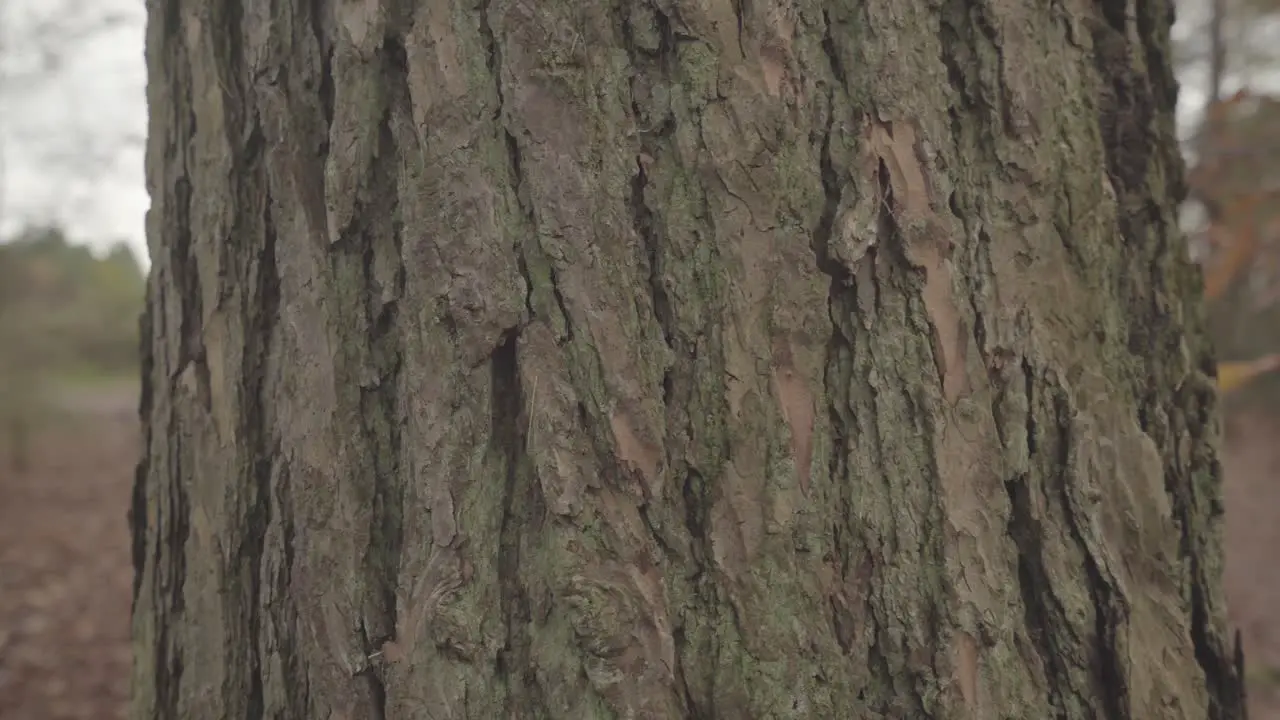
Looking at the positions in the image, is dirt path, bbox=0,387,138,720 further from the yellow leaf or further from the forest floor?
the yellow leaf

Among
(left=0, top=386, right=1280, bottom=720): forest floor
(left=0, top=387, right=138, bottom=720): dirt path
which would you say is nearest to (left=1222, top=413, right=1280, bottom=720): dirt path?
(left=0, top=386, right=1280, bottom=720): forest floor

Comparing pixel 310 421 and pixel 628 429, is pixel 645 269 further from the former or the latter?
pixel 310 421

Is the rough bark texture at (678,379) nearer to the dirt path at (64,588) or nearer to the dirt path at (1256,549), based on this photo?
the dirt path at (1256,549)

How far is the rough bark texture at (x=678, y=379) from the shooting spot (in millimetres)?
862

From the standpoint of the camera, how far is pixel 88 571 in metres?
5.40

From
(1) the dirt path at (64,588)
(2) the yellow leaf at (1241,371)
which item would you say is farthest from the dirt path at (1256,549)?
(1) the dirt path at (64,588)

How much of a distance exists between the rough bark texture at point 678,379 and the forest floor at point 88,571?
10.7 ft

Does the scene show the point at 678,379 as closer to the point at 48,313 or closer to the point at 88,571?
the point at 88,571

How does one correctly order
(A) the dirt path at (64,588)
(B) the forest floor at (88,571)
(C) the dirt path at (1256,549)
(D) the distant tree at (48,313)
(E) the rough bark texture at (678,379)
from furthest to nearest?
(D) the distant tree at (48,313) → (C) the dirt path at (1256,549) → (B) the forest floor at (88,571) → (A) the dirt path at (64,588) → (E) the rough bark texture at (678,379)

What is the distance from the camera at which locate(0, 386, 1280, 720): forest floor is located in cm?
363

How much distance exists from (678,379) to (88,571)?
5935 millimetres

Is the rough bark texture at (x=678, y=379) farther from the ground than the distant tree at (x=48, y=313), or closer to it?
closer to it

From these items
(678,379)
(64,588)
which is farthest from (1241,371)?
(64,588)

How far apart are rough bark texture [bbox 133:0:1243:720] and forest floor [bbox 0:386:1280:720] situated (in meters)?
3.26
